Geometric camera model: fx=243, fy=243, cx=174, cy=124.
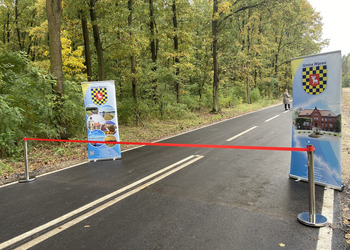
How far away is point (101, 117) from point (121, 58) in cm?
833

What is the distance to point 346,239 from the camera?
3.22 m

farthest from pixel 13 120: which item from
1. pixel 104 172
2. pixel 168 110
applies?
pixel 168 110

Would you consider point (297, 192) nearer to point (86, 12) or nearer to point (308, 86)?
point (308, 86)

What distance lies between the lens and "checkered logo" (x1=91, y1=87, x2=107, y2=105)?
7992mm

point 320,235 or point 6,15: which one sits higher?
point 6,15

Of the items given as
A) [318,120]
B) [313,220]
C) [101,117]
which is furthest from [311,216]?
[101,117]

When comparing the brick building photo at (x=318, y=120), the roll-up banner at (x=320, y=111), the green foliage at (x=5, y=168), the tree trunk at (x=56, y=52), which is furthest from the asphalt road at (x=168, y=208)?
the tree trunk at (x=56, y=52)

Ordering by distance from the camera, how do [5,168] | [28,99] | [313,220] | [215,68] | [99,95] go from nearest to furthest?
1. [313,220]
2. [5,168]
3. [99,95]
4. [28,99]
5. [215,68]

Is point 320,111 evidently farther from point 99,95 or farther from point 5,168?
point 5,168

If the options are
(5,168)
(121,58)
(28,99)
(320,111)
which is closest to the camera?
(320,111)

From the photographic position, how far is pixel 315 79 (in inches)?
192

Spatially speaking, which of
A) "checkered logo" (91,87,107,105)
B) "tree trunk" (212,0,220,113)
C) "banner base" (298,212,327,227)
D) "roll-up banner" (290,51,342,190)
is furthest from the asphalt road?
"tree trunk" (212,0,220,113)

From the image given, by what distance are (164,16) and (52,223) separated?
17181 millimetres

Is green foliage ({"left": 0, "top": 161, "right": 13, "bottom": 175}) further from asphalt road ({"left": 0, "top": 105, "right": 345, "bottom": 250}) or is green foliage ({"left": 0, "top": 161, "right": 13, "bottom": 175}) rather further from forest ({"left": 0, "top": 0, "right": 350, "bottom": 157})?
asphalt road ({"left": 0, "top": 105, "right": 345, "bottom": 250})
